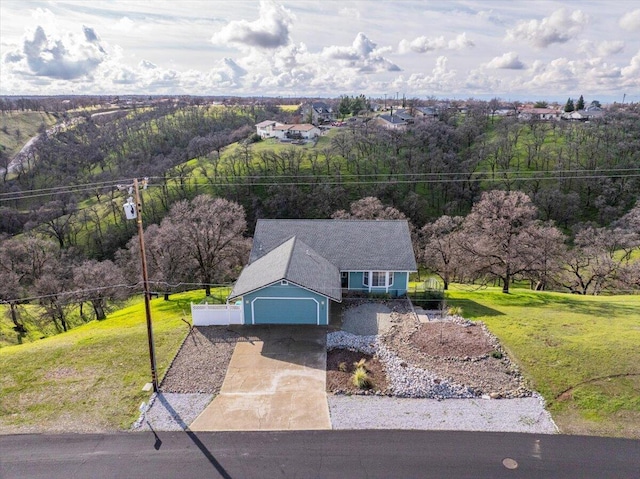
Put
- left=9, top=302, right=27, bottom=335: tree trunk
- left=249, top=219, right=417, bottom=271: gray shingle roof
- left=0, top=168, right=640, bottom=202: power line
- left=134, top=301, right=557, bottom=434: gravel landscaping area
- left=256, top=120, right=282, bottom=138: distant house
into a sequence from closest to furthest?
1. left=134, top=301, right=557, bottom=434: gravel landscaping area
2. left=249, top=219, right=417, bottom=271: gray shingle roof
3. left=9, top=302, right=27, bottom=335: tree trunk
4. left=0, top=168, right=640, bottom=202: power line
5. left=256, top=120, right=282, bottom=138: distant house

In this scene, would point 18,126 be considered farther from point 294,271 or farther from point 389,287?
point 389,287

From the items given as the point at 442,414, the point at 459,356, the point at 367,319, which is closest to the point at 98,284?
the point at 367,319

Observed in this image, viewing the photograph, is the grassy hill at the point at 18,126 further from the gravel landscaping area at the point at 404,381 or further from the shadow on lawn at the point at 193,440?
the shadow on lawn at the point at 193,440

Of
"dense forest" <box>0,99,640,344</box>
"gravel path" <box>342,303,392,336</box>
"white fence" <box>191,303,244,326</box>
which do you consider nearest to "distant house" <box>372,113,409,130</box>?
"dense forest" <box>0,99,640,344</box>

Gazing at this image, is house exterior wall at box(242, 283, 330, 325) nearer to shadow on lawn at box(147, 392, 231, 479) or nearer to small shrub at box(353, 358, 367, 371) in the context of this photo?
small shrub at box(353, 358, 367, 371)

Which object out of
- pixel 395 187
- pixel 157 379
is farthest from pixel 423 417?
pixel 395 187

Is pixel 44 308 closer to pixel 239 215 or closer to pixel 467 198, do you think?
pixel 239 215
